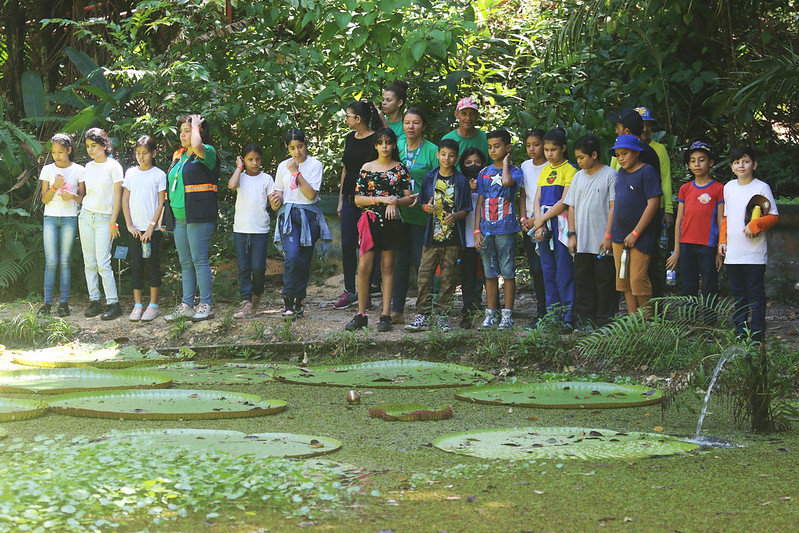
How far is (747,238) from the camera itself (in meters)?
5.55

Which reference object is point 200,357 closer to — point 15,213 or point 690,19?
point 15,213

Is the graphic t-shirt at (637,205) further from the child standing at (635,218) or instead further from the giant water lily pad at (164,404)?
the giant water lily pad at (164,404)

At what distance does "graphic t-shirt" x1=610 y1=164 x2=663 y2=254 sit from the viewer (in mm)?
5863

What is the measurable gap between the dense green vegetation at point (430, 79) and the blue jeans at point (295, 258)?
1.29 meters

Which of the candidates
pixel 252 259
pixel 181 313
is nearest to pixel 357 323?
pixel 252 259

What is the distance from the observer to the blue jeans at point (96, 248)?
7523 mm

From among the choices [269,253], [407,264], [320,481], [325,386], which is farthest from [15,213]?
[320,481]

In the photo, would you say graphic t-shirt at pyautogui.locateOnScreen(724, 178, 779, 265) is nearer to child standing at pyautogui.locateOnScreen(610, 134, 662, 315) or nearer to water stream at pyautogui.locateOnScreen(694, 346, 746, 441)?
child standing at pyautogui.locateOnScreen(610, 134, 662, 315)

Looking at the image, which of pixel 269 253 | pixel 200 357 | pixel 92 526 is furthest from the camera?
pixel 269 253

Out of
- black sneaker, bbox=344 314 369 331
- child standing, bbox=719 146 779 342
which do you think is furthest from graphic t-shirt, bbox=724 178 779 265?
black sneaker, bbox=344 314 369 331

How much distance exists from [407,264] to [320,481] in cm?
376

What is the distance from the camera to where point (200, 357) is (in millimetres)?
6398

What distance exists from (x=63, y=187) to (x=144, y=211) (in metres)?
0.81

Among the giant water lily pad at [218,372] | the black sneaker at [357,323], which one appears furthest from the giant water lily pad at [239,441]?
the black sneaker at [357,323]
